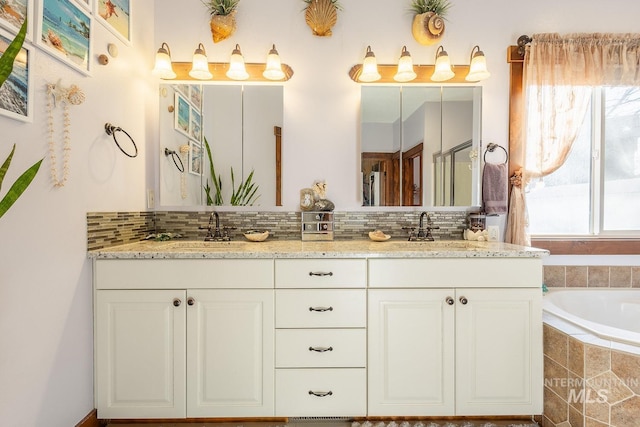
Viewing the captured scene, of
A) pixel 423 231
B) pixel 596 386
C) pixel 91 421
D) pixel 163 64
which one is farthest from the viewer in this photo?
pixel 423 231

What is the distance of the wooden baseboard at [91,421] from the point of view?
150cm

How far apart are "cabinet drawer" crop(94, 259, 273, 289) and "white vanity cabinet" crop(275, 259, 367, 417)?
0.38 feet

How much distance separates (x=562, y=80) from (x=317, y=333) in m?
2.24

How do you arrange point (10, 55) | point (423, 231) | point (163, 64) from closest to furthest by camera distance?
point (10, 55) < point (163, 64) < point (423, 231)

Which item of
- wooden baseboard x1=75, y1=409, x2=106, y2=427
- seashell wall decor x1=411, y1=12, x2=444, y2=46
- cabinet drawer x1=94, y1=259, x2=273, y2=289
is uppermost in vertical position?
seashell wall decor x1=411, y1=12, x2=444, y2=46

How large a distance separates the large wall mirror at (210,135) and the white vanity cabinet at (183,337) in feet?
2.21

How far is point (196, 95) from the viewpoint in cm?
209

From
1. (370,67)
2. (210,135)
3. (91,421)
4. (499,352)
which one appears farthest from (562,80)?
(91,421)

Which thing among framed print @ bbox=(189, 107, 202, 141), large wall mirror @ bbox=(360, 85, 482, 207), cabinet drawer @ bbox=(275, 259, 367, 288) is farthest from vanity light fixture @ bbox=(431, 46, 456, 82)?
framed print @ bbox=(189, 107, 202, 141)

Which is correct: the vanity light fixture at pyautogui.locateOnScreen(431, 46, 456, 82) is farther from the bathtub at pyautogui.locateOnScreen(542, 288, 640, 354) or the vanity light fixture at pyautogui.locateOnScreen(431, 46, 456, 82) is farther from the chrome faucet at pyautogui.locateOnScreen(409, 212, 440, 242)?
the bathtub at pyautogui.locateOnScreen(542, 288, 640, 354)

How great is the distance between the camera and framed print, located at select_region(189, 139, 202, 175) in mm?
2092

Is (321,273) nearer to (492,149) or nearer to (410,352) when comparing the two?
(410,352)

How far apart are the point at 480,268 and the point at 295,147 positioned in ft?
4.41

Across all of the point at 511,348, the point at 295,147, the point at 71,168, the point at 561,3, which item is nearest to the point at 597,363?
the point at 511,348
